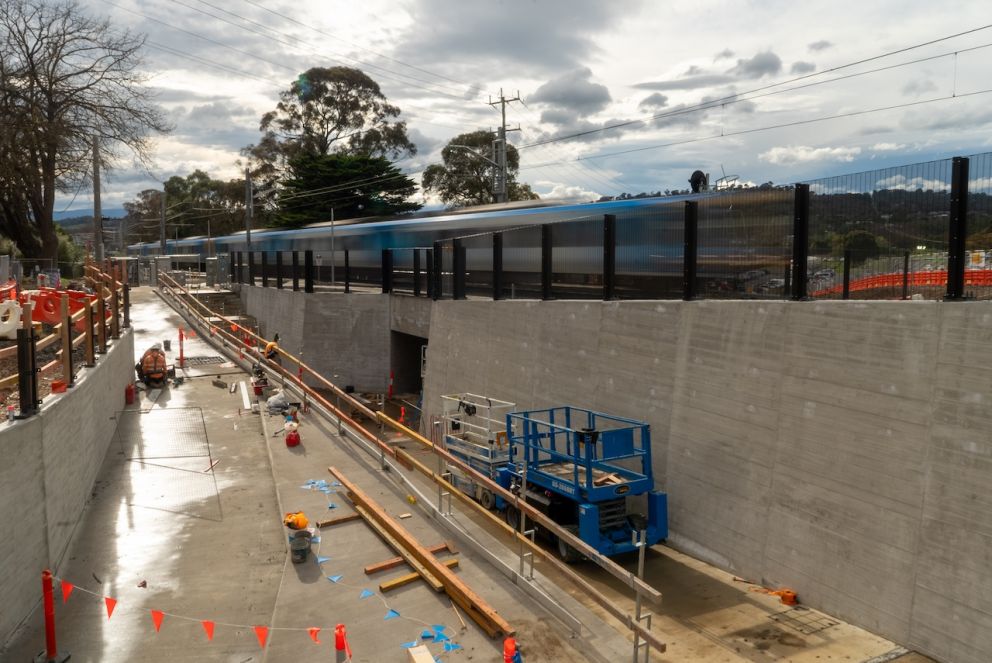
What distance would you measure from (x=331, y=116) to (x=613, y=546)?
57.7 meters

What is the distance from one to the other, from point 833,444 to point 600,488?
3.36 m

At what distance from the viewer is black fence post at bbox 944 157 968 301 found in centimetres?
775

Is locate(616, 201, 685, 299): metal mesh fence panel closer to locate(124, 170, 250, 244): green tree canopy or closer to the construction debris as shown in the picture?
the construction debris

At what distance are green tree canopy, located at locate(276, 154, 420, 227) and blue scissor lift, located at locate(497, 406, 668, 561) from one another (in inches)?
1662

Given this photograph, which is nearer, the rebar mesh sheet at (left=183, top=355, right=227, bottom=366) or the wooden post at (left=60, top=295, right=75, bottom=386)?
the wooden post at (left=60, top=295, right=75, bottom=386)

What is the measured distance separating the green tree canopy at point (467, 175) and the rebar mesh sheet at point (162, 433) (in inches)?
1692

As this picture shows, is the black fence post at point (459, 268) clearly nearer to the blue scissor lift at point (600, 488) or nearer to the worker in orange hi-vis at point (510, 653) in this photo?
the blue scissor lift at point (600, 488)

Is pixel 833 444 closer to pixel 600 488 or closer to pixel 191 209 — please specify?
pixel 600 488

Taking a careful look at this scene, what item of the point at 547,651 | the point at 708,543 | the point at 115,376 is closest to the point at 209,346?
the point at 115,376

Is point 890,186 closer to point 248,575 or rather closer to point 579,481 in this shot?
point 579,481

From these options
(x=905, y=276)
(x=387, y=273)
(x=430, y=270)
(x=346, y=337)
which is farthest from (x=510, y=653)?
(x=346, y=337)

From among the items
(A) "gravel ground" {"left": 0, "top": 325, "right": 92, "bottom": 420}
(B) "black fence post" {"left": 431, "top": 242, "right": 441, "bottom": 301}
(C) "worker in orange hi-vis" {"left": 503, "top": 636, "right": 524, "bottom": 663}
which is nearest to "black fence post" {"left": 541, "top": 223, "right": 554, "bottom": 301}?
(B) "black fence post" {"left": 431, "top": 242, "right": 441, "bottom": 301}

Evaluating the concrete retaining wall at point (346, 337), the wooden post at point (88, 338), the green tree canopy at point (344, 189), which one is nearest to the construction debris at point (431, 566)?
the wooden post at point (88, 338)

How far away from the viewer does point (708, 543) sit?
10.3 meters
